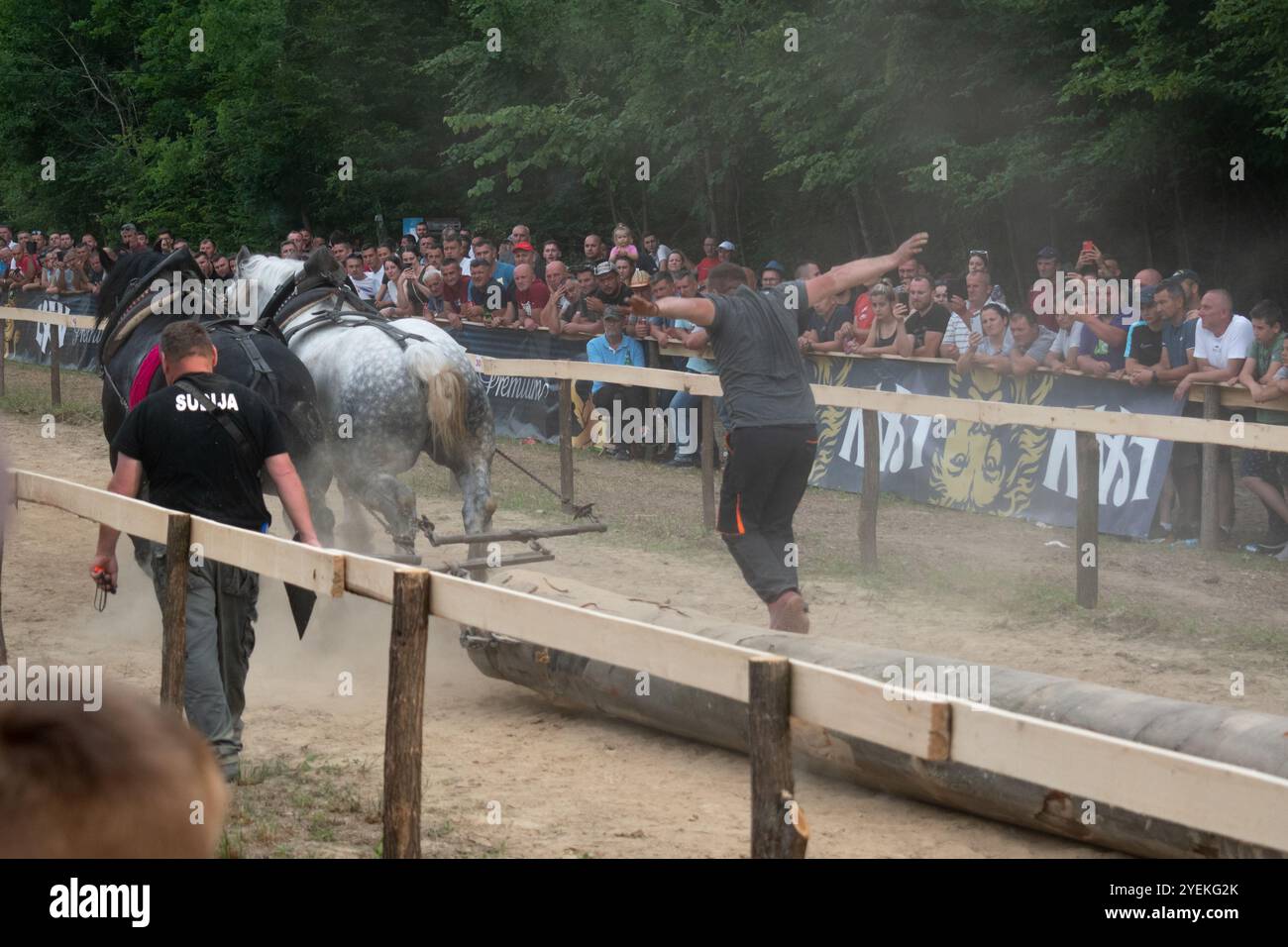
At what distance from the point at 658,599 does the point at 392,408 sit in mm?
2016

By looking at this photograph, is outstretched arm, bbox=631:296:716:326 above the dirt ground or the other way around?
above

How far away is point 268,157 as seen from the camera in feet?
93.2

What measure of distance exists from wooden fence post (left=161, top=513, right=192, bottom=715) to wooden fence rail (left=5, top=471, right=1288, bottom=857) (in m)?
0.04

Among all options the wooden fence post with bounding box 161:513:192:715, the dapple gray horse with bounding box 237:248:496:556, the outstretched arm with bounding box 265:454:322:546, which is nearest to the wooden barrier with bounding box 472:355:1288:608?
the dapple gray horse with bounding box 237:248:496:556

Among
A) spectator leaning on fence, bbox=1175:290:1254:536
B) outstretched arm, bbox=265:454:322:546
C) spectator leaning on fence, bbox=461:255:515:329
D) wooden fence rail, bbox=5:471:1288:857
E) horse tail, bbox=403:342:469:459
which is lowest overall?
wooden fence rail, bbox=5:471:1288:857

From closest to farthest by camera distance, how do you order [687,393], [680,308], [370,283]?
[680,308] → [687,393] → [370,283]

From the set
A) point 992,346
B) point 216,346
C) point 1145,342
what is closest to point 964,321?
point 992,346

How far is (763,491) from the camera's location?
7344 millimetres

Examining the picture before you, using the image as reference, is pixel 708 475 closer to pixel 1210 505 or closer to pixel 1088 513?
pixel 1088 513

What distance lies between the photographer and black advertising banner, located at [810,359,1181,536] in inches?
430

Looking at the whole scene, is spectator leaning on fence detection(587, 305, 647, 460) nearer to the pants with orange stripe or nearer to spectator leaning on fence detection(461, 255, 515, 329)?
spectator leaning on fence detection(461, 255, 515, 329)
